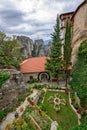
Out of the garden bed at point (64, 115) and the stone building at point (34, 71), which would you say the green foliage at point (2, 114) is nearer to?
the garden bed at point (64, 115)

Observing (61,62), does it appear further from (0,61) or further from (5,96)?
(5,96)

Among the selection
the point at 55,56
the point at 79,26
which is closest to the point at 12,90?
the point at 55,56

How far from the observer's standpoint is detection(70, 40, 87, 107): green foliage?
23.3 metres

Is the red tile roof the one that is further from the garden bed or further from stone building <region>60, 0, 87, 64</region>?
the garden bed

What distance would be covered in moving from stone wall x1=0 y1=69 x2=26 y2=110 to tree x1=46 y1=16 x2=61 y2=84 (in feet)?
29.2

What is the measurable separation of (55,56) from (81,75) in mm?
8805

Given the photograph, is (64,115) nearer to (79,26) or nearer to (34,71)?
(34,71)

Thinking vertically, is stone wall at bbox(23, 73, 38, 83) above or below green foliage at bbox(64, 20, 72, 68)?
below

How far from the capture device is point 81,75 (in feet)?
85.4

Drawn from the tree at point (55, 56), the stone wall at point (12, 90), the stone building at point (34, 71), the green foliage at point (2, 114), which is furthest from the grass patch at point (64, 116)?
the stone building at point (34, 71)

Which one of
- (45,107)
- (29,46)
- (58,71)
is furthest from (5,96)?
(29,46)

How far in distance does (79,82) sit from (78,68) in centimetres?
266

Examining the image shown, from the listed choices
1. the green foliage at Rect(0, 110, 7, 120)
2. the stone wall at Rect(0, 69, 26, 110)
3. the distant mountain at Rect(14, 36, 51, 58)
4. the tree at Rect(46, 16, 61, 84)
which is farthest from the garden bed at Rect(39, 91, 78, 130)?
the distant mountain at Rect(14, 36, 51, 58)

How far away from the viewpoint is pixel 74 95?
27688mm
